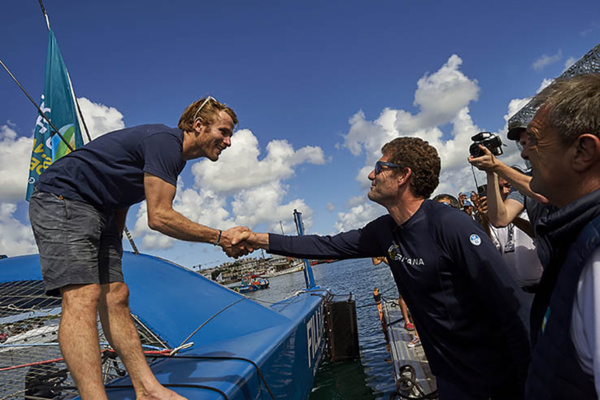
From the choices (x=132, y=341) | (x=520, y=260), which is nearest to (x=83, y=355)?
(x=132, y=341)

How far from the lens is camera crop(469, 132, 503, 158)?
117 inches

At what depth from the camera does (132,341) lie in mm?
2172

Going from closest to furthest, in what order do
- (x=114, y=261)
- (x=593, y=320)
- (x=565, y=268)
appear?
1. (x=593, y=320)
2. (x=565, y=268)
3. (x=114, y=261)

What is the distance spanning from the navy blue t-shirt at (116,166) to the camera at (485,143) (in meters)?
2.39

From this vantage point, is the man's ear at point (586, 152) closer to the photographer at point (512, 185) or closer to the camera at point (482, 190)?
the photographer at point (512, 185)

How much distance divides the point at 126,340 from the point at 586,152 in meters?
2.44

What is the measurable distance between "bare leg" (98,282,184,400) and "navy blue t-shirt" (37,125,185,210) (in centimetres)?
60

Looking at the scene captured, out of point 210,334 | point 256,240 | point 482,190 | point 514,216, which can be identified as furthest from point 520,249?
point 210,334

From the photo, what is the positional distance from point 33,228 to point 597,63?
5082 mm

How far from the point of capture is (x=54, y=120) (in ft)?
24.6

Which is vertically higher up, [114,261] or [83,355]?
[114,261]

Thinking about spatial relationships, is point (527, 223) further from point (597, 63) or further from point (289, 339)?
point (289, 339)

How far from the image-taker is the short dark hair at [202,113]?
2568 mm

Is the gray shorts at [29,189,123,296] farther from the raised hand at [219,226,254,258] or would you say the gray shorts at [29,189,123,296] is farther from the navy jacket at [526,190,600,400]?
the navy jacket at [526,190,600,400]
